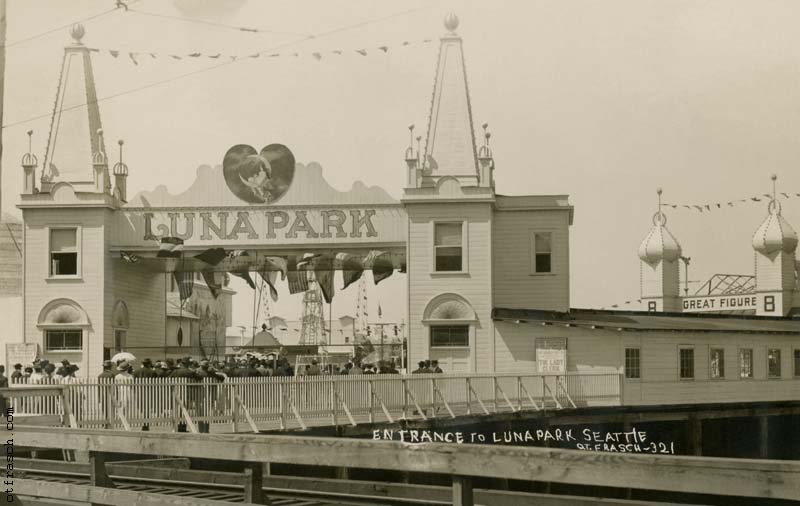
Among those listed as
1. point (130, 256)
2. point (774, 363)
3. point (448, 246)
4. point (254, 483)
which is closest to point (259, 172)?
point (130, 256)

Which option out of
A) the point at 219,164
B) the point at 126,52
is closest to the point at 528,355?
the point at 219,164

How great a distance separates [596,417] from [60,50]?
65.9 feet

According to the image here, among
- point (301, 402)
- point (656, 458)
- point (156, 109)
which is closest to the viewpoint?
point (656, 458)

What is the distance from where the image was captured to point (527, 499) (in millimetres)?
7770

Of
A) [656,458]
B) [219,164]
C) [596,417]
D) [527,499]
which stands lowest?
[596,417]

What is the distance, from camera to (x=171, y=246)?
118 feet

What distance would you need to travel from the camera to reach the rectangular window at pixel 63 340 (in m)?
35.9

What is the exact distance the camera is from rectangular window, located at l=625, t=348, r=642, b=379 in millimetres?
35250

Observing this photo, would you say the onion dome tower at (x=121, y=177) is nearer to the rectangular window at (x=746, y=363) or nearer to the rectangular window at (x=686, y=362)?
the rectangular window at (x=686, y=362)

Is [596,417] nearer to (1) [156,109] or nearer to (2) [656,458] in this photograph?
(1) [156,109]

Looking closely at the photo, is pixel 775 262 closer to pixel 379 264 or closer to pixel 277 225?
pixel 379 264

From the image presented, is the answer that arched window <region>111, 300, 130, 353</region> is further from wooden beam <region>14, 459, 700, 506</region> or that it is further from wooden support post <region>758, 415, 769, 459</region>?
wooden beam <region>14, 459, 700, 506</region>

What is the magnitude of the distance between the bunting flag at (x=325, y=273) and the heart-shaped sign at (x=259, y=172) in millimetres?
2230

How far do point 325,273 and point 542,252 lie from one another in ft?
21.6
